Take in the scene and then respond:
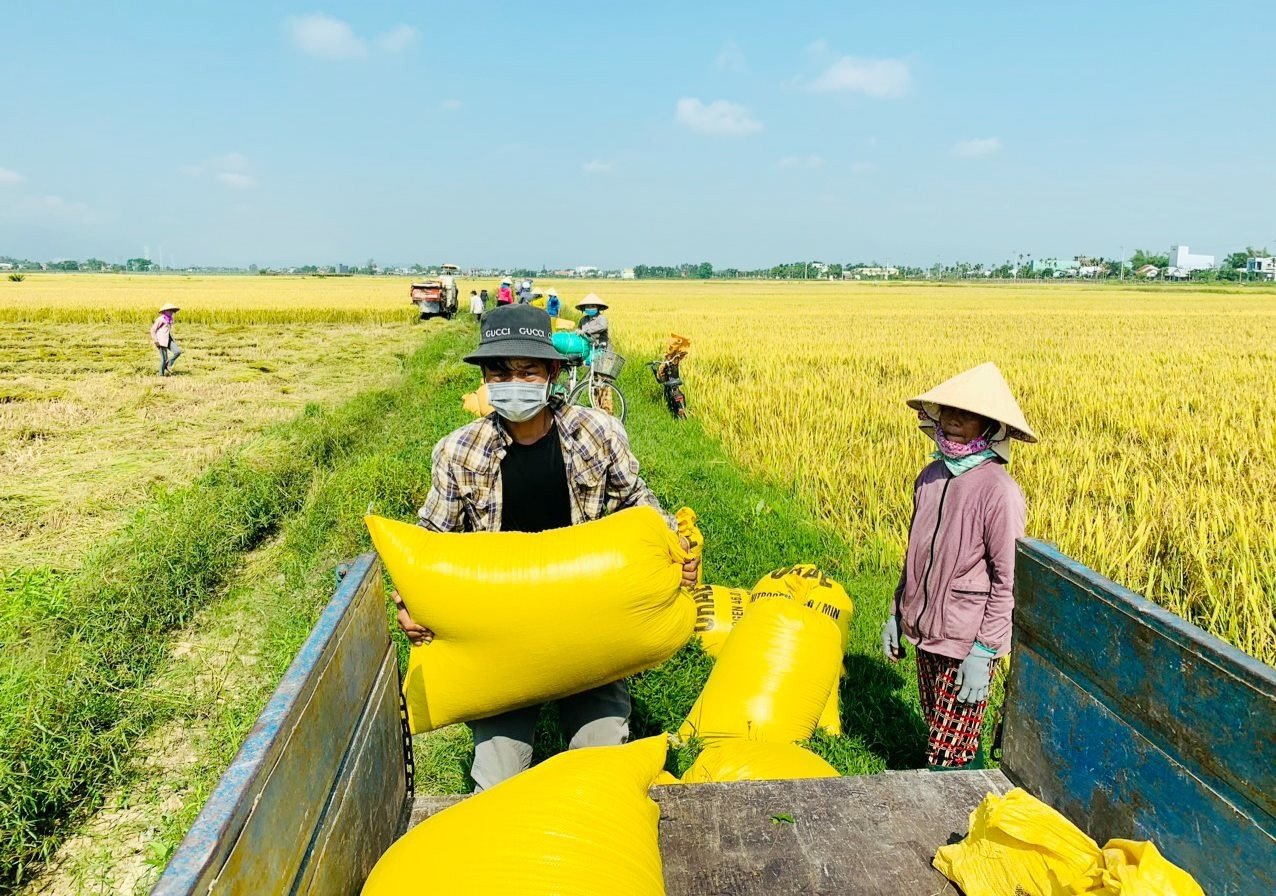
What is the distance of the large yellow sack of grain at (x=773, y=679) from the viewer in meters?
2.58

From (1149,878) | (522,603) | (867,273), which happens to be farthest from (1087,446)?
(867,273)

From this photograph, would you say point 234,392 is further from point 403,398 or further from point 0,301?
point 0,301

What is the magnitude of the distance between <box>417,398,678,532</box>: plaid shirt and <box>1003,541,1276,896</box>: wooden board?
983mm

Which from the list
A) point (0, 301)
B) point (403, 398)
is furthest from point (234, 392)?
point (0, 301)

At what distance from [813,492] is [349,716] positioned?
4.83 metres

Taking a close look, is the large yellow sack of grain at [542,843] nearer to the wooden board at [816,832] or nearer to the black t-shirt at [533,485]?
the wooden board at [816,832]

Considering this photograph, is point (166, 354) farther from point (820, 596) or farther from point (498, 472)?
point (820, 596)

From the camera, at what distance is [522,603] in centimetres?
164

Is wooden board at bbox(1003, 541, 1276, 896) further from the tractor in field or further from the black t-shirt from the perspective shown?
the tractor in field

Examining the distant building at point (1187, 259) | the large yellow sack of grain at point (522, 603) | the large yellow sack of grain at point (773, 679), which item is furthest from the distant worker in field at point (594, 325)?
the distant building at point (1187, 259)

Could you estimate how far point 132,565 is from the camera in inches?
172

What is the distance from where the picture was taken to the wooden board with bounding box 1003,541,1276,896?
3.81ft

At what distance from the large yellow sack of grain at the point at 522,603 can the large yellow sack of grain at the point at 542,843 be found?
0.38 m

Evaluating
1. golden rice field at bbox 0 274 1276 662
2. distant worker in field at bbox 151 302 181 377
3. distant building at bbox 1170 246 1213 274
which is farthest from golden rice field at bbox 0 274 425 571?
distant building at bbox 1170 246 1213 274
